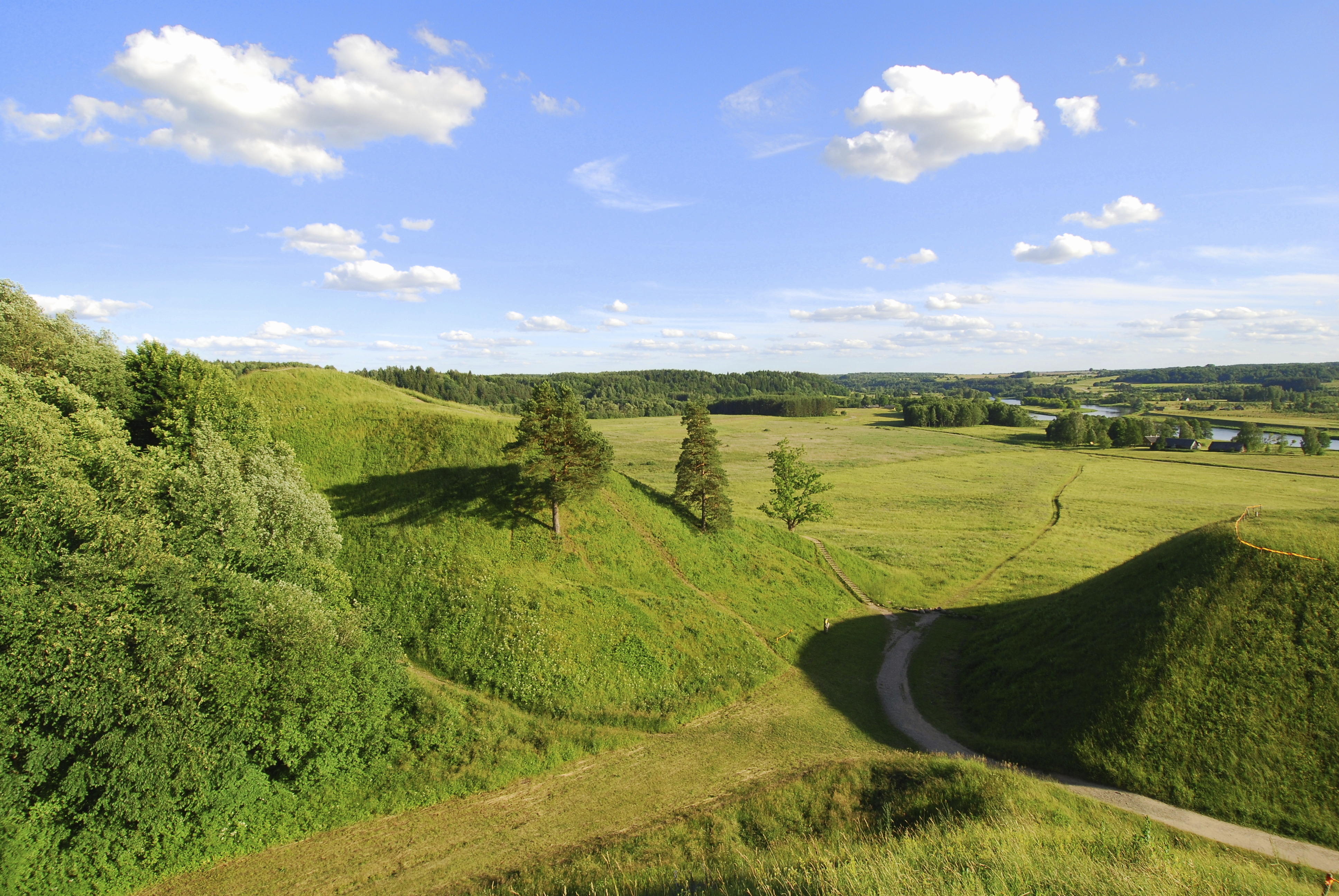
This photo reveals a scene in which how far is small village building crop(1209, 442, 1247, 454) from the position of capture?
12681cm

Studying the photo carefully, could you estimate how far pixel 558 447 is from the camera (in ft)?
118

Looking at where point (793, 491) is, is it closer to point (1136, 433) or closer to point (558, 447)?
point (558, 447)

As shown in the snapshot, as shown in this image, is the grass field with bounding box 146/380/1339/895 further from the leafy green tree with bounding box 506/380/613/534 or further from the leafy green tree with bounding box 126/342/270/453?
the leafy green tree with bounding box 126/342/270/453

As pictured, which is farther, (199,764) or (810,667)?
(810,667)

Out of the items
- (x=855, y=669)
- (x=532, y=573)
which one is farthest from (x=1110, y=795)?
(x=532, y=573)

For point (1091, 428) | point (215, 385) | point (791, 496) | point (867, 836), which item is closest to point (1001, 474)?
point (1091, 428)

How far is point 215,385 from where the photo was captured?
111ft

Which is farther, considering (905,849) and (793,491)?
(793,491)

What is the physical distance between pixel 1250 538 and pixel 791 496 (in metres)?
31.6

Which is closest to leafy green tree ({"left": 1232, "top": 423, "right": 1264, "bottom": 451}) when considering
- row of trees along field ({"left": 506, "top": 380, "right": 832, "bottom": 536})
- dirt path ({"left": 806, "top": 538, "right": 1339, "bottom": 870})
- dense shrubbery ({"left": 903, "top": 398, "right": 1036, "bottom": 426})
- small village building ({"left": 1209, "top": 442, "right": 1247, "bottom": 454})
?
small village building ({"left": 1209, "top": 442, "right": 1247, "bottom": 454})

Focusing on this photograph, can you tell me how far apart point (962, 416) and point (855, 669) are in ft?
579

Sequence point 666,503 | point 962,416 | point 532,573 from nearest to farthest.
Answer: point 532,573, point 666,503, point 962,416

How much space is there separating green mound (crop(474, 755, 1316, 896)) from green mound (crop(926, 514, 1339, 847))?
3.55m

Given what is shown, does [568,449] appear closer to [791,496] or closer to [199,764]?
[199,764]
